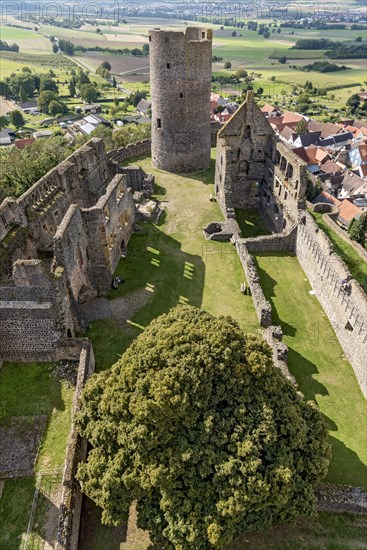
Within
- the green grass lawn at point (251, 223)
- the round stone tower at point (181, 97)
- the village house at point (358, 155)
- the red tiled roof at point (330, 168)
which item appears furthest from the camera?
the village house at point (358, 155)

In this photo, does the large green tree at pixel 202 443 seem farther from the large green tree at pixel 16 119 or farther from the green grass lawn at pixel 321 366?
the large green tree at pixel 16 119

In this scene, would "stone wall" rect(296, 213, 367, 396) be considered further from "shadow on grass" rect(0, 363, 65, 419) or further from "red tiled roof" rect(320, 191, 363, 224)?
"red tiled roof" rect(320, 191, 363, 224)

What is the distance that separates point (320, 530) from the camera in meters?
16.9

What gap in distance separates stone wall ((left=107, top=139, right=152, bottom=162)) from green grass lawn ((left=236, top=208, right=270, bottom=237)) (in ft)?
58.1

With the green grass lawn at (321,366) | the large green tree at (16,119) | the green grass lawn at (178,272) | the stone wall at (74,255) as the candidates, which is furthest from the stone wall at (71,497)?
the large green tree at (16,119)

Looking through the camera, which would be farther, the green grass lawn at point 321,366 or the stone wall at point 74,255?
the stone wall at point 74,255

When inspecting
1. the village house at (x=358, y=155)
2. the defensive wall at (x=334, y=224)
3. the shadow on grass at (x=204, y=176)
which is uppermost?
the shadow on grass at (x=204, y=176)

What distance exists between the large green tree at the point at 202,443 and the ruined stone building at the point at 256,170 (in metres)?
20.5

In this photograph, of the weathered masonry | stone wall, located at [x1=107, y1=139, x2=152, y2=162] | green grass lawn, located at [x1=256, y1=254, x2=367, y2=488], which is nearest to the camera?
green grass lawn, located at [x1=256, y1=254, x2=367, y2=488]

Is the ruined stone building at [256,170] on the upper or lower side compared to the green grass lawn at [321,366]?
upper

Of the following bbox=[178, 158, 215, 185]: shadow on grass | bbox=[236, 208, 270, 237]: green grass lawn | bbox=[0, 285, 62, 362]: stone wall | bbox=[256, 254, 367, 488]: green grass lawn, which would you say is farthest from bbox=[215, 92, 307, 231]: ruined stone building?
bbox=[0, 285, 62, 362]: stone wall

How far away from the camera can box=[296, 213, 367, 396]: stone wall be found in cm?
2302

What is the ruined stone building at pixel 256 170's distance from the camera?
34.7m

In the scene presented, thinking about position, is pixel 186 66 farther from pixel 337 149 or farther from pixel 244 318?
pixel 337 149
